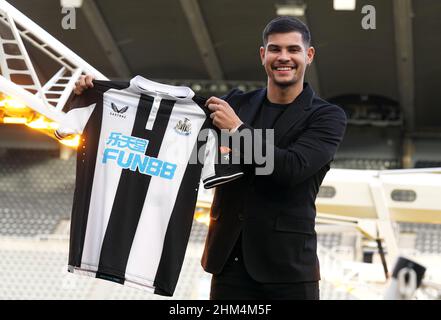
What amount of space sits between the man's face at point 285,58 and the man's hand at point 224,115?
154 mm

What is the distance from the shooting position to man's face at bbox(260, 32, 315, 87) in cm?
242

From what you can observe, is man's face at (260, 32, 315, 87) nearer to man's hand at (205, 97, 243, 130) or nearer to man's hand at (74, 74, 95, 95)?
man's hand at (205, 97, 243, 130)

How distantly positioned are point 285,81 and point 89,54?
8.93 m

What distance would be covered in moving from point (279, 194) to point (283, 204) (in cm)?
3

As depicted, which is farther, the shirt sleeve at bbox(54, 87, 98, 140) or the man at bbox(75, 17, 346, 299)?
the shirt sleeve at bbox(54, 87, 98, 140)

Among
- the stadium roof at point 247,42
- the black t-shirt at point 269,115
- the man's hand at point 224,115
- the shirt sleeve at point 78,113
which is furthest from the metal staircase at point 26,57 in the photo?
the stadium roof at point 247,42

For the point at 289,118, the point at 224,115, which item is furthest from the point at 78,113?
the point at 289,118

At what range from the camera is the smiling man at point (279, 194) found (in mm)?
2365

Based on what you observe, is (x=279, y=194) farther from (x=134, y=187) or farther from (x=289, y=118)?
(x=134, y=187)

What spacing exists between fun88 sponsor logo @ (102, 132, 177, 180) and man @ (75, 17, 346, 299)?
1.68 ft

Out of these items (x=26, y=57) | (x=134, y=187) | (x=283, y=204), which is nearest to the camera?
(x=283, y=204)

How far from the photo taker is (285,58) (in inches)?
94.8

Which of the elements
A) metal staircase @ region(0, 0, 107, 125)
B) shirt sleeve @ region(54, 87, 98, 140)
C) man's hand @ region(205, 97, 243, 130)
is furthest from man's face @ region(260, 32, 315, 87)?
metal staircase @ region(0, 0, 107, 125)
